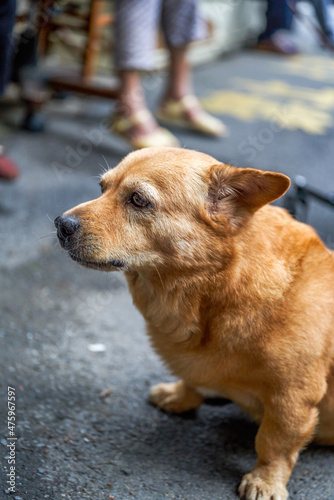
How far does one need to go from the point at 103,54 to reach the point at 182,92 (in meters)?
1.90

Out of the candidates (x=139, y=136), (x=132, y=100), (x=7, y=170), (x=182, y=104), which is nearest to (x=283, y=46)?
(x=182, y=104)

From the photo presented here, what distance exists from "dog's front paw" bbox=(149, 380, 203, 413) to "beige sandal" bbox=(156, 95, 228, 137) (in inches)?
118

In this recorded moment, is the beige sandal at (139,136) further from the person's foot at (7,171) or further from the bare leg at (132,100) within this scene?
the person's foot at (7,171)

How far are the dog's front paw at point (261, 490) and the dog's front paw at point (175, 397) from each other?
0.40 metres

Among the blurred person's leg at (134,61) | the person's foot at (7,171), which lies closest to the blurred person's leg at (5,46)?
the person's foot at (7,171)

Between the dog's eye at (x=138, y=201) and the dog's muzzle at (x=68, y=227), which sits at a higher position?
the dog's eye at (x=138, y=201)

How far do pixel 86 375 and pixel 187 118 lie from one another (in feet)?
10.0

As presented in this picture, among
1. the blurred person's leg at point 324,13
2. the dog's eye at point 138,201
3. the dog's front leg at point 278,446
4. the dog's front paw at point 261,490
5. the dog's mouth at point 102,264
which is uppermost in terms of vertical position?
the blurred person's leg at point 324,13

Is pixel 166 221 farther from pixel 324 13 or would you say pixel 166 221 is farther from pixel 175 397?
pixel 324 13

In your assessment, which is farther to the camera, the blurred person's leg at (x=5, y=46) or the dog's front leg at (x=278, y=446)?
the blurred person's leg at (x=5, y=46)

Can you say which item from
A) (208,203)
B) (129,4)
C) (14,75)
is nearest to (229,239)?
(208,203)

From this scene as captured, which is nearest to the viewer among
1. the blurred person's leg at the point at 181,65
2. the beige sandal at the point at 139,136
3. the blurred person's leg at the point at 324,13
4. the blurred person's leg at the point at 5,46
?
the blurred person's leg at the point at 324,13

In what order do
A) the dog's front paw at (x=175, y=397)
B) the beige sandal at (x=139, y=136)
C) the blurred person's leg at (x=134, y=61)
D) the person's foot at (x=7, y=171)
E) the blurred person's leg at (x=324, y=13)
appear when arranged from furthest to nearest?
1. the beige sandal at (x=139, y=136)
2. the blurred person's leg at (x=134, y=61)
3. the person's foot at (x=7, y=171)
4. the blurred person's leg at (x=324, y=13)
5. the dog's front paw at (x=175, y=397)

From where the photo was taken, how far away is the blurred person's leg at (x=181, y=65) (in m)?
4.36
